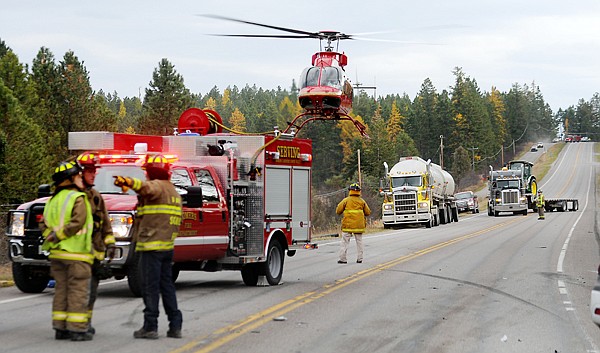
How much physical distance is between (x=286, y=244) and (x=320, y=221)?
43829mm

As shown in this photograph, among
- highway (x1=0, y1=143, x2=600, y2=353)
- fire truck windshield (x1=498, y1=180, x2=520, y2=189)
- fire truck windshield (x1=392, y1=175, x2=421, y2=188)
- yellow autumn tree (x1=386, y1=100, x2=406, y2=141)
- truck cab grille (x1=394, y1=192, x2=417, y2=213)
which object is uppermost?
yellow autumn tree (x1=386, y1=100, x2=406, y2=141)

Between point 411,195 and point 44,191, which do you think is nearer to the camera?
point 44,191

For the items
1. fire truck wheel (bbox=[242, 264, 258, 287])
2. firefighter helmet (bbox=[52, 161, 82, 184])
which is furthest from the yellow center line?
firefighter helmet (bbox=[52, 161, 82, 184])

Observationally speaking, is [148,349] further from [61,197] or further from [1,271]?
[1,271]

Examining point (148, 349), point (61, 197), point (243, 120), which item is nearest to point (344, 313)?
point (148, 349)

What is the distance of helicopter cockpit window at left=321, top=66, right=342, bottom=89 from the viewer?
95.8ft

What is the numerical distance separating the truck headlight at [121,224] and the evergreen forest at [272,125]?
15.4 metres

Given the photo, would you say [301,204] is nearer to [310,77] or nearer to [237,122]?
[310,77]

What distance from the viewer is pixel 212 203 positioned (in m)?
13.6

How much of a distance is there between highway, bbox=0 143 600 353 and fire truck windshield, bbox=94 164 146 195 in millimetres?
1611

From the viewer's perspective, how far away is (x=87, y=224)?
8.94 metres

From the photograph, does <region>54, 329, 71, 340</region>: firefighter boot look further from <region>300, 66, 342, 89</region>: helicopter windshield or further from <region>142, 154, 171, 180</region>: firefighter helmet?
<region>300, 66, 342, 89</region>: helicopter windshield

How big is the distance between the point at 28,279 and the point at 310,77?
58.4 feet

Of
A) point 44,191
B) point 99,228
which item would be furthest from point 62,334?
point 44,191
